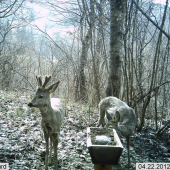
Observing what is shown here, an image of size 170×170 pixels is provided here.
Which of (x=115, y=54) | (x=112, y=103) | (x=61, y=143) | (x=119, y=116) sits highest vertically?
(x=115, y=54)

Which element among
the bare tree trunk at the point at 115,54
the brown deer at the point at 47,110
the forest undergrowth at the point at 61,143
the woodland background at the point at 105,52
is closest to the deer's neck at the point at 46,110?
the brown deer at the point at 47,110

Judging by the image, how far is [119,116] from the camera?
4.36m

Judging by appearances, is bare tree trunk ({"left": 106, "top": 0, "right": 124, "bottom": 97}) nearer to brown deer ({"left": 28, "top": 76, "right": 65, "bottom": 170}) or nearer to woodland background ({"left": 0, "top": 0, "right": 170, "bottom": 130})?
woodland background ({"left": 0, "top": 0, "right": 170, "bottom": 130})

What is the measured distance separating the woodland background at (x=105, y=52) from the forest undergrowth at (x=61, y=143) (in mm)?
760

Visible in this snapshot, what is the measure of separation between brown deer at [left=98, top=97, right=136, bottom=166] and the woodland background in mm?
776

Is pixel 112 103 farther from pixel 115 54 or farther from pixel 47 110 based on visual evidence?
pixel 47 110

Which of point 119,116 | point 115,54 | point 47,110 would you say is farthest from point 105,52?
point 47,110

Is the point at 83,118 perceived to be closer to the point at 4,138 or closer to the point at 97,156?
the point at 4,138

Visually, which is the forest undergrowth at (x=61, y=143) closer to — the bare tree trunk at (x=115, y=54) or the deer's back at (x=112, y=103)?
the deer's back at (x=112, y=103)

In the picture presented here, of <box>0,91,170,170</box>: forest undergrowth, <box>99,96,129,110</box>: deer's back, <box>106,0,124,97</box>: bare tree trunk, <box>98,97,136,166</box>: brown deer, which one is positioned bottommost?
<box>0,91,170,170</box>: forest undergrowth

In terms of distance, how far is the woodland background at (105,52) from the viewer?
6125mm

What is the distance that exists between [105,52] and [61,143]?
3232mm

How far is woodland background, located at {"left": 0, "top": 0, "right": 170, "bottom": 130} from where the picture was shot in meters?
6.12

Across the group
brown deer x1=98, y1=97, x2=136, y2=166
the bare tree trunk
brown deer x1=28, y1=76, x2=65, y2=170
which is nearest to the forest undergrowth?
brown deer x1=28, y1=76, x2=65, y2=170
